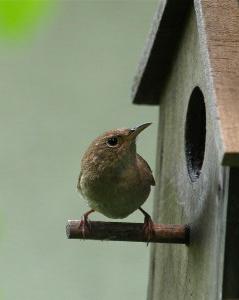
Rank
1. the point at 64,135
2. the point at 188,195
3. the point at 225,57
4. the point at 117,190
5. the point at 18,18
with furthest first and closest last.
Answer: the point at 64,135 → the point at 117,190 → the point at 188,195 → the point at 225,57 → the point at 18,18

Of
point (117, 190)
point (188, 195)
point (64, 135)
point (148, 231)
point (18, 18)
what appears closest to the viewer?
point (18, 18)

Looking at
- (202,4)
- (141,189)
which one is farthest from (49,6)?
(141,189)

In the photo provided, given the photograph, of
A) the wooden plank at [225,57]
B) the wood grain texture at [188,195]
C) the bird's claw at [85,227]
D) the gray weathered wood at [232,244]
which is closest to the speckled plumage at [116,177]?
the wood grain texture at [188,195]

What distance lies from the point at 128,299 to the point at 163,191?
2.68 metres

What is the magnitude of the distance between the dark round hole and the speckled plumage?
19 centimetres

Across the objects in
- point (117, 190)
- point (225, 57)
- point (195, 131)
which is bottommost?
point (117, 190)

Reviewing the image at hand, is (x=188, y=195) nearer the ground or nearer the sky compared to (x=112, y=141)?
nearer the ground

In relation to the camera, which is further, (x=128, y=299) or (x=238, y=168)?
(x=128, y=299)

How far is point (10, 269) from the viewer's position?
616cm

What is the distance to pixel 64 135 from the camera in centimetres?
642

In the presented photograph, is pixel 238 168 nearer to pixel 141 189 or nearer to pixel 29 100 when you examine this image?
pixel 141 189

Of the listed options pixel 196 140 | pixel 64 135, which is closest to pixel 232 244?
pixel 196 140

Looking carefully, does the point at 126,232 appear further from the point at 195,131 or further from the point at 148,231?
the point at 195,131

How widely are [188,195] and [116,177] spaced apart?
0.33 metres
